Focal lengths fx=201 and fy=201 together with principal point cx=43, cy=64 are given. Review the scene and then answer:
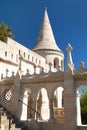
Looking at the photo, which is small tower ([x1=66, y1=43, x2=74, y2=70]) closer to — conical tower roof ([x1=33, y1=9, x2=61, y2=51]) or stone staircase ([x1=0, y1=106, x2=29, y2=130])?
stone staircase ([x1=0, y1=106, x2=29, y2=130])

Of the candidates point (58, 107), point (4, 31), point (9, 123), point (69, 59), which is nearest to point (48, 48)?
point (4, 31)

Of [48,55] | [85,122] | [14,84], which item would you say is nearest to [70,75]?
[14,84]

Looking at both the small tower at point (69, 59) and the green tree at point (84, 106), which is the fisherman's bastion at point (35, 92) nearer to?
the small tower at point (69, 59)

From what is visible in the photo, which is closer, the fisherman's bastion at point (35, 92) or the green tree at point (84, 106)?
the fisherman's bastion at point (35, 92)

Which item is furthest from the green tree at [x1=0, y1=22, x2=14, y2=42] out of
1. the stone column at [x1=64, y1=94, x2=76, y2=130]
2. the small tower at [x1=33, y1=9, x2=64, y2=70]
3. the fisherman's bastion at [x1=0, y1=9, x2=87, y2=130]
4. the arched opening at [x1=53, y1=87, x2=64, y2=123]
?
the stone column at [x1=64, y1=94, x2=76, y2=130]

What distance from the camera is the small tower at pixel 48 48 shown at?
35.2 meters

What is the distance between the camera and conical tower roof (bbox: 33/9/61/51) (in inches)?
1410

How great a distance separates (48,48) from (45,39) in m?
2.92

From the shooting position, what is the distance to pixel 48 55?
115 ft

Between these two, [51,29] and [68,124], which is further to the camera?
[51,29]

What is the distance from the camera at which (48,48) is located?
1393 inches

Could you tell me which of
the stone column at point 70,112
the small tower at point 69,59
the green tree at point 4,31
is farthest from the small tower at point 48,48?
the stone column at point 70,112

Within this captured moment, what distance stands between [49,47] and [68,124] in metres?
20.6

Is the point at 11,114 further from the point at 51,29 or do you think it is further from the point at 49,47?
the point at 51,29
